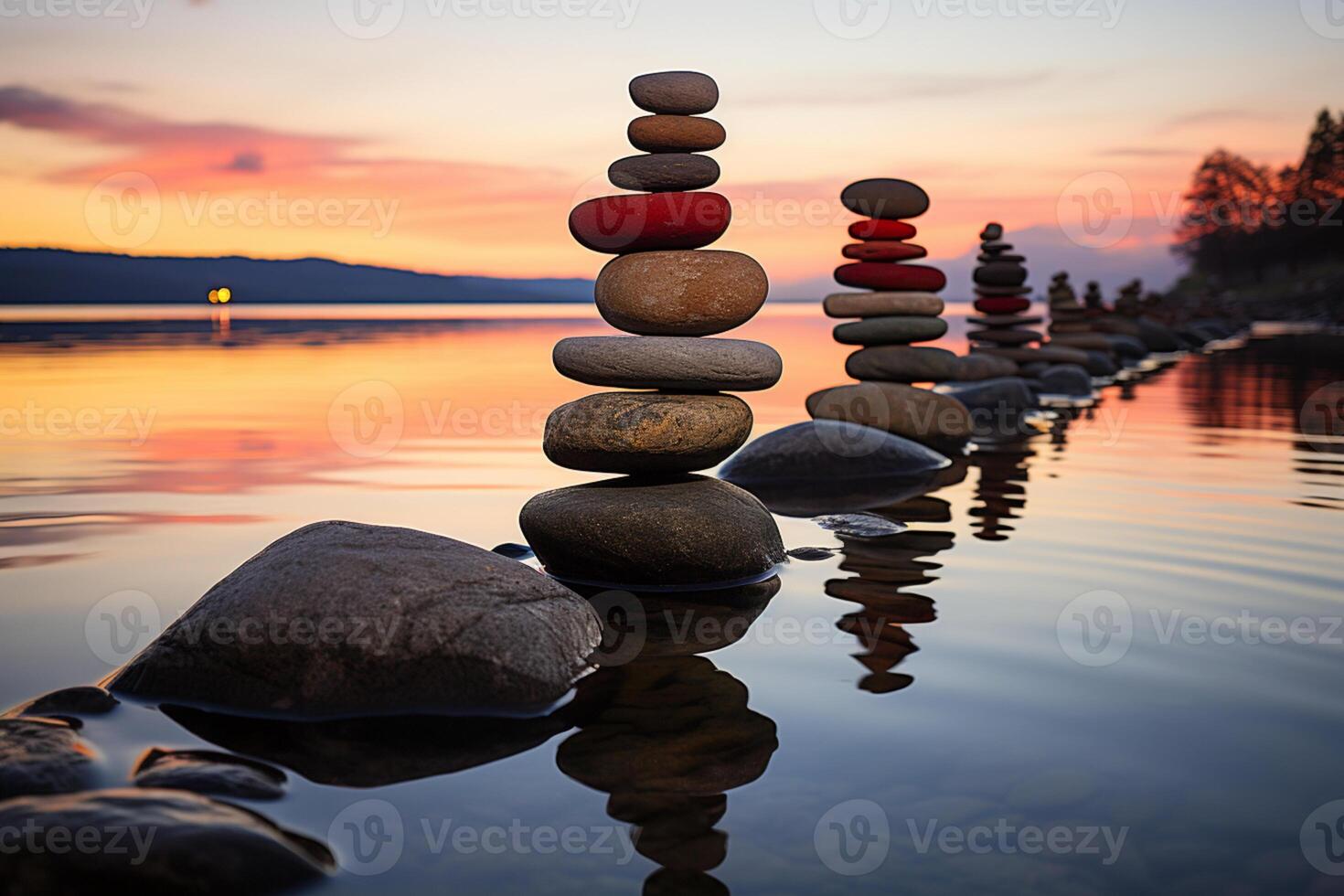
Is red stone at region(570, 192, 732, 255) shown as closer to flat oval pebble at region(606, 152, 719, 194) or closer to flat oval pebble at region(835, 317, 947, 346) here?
flat oval pebble at region(606, 152, 719, 194)

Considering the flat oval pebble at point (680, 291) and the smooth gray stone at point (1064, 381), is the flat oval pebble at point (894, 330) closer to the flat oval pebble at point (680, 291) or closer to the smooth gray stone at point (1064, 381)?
the flat oval pebble at point (680, 291)

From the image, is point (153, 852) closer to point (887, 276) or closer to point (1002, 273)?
point (887, 276)

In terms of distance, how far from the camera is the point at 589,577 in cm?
875

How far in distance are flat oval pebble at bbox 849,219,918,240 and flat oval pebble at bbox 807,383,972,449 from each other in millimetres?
2235

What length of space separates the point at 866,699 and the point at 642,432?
11.6 ft

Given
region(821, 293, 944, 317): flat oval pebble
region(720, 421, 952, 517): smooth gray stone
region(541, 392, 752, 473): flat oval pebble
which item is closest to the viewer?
region(541, 392, 752, 473): flat oval pebble

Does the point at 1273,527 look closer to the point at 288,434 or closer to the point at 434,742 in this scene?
the point at 434,742

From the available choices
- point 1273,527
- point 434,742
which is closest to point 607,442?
point 434,742

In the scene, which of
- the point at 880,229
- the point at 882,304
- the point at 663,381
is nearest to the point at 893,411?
the point at 882,304

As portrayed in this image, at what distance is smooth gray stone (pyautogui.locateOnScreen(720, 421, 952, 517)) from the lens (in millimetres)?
12961

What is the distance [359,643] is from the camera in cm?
582

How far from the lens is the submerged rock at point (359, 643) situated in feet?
18.8

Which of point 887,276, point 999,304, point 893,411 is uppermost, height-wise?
point 887,276

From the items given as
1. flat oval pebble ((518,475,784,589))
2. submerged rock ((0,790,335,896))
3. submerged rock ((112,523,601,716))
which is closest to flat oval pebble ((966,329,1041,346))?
flat oval pebble ((518,475,784,589))
